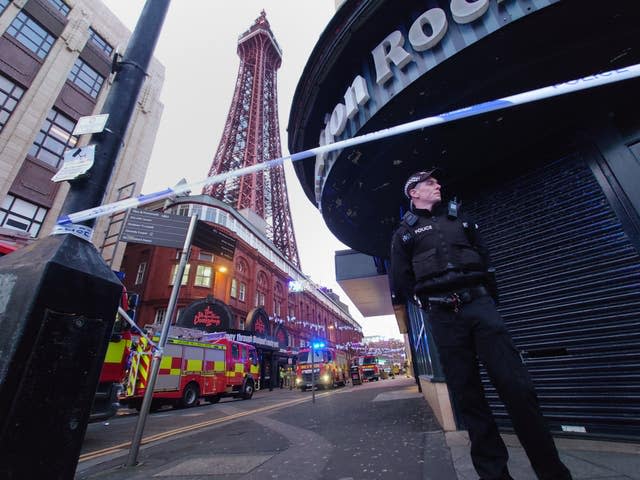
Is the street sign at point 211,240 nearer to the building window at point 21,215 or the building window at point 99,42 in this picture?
the building window at point 21,215

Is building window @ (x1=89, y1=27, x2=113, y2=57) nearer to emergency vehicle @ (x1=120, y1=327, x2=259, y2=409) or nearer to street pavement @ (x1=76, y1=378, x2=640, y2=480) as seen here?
emergency vehicle @ (x1=120, y1=327, x2=259, y2=409)

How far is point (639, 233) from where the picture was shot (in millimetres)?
2725

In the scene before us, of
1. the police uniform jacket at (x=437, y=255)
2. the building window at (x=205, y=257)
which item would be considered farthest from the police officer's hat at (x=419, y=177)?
the building window at (x=205, y=257)

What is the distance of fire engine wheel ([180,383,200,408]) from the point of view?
10.1 m

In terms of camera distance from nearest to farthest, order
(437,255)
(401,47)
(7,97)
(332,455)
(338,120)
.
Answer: (437,255) < (332,455) < (401,47) < (338,120) < (7,97)

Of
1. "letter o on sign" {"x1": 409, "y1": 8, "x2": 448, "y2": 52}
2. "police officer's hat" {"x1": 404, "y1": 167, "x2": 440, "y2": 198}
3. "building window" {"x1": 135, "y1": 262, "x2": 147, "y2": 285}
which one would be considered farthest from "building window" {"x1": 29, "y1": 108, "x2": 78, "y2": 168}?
"police officer's hat" {"x1": 404, "y1": 167, "x2": 440, "y2": 198}

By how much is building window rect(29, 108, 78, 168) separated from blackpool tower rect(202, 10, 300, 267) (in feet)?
83.3

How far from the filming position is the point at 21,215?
536 inches

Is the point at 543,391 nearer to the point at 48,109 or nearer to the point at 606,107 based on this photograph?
the point at 606,107

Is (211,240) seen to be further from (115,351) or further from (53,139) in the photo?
A: (53,139)

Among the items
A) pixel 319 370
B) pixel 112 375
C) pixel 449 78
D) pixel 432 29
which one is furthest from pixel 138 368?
pixel 319 370

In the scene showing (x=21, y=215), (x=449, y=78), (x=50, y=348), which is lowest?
(x=50, y=348)

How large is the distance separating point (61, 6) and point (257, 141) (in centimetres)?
3410

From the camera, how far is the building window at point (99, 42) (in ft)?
63.0
